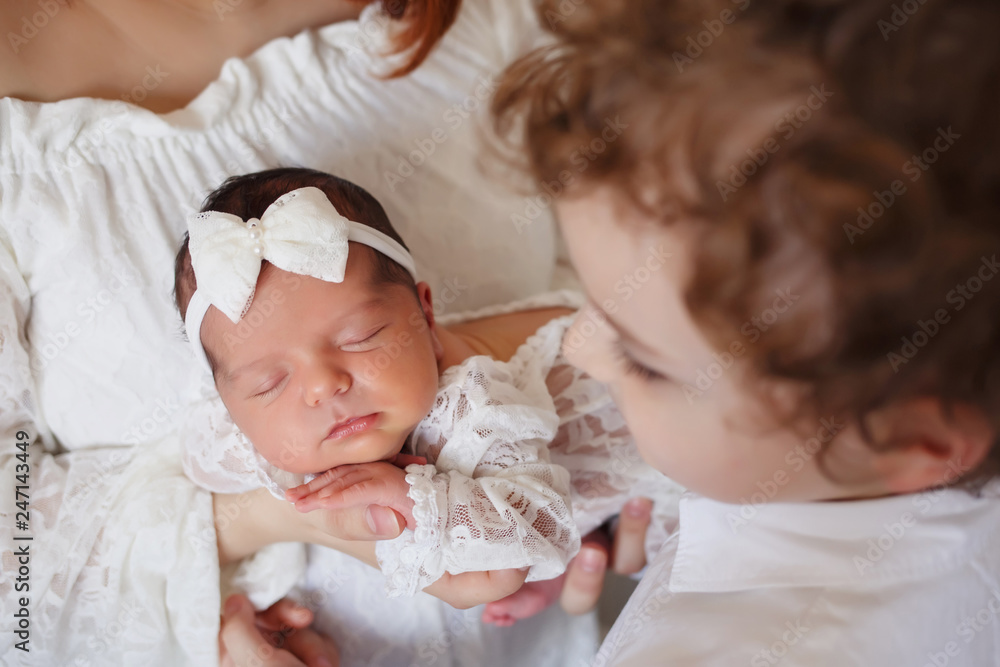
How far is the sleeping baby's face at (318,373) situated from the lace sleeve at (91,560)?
0.86ft

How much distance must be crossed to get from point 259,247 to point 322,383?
0.23m

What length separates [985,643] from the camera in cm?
83

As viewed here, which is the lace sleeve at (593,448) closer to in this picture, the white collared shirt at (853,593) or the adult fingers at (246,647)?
the white collared shirt at (853,593)

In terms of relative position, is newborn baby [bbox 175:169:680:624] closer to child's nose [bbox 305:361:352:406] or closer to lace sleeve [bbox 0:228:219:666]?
child's nose [bbox 305:361:352:406]

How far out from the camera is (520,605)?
51.5 inches

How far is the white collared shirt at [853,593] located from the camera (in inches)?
31.7

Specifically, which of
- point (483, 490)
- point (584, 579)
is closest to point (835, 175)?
point (483, 490)

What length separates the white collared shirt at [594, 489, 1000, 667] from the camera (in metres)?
0.81

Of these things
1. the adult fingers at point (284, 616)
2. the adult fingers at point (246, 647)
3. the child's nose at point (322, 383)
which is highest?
the child's nose at point (322, 383)

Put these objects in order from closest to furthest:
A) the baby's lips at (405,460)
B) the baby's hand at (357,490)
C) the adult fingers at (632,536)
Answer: the baby's hand at (357,490) → the baby's lips at (405,460) → the adult fingers at (632,536)

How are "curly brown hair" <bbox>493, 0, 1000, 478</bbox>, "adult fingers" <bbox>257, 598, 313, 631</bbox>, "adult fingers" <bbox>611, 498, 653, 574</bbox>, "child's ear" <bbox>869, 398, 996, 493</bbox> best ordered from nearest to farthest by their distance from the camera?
1. "curly brown hair" <bbox>493, 0, 1000, 478</bbox>
2. "child's ear" <bbox>869, 398, 996, 493</bbox>
3. "adult fingers" <bbox>257, 598, 313, 631</bbox>
4. "adult fingers" <bbox>611, 498, 653, 574</bbox>

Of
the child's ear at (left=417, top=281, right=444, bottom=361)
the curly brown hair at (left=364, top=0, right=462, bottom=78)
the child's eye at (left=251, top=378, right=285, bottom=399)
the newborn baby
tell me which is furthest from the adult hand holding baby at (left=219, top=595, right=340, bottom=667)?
the curly brown hair at (left=364, top=0, right=462, bottom=78)

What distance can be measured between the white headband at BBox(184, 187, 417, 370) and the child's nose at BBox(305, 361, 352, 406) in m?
0.14

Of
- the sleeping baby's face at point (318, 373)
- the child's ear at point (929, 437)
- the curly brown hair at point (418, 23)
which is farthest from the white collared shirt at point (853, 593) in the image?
the curly brown hair at point (418, 23)
